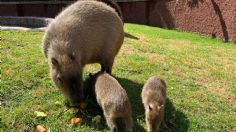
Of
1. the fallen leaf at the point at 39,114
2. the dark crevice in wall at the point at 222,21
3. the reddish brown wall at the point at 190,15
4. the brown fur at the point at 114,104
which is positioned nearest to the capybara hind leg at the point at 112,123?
the brown fur at the point at 114,104

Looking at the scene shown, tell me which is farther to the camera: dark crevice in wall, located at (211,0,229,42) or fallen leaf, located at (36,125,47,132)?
dark crevice in wall, located at (211,0,229,42)

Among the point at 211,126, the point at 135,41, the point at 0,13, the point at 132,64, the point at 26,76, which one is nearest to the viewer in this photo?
the point at 211,126

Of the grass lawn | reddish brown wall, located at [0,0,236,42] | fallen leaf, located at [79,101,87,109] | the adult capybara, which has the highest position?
the adult capybara

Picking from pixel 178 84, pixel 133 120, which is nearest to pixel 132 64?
pixel 178 84

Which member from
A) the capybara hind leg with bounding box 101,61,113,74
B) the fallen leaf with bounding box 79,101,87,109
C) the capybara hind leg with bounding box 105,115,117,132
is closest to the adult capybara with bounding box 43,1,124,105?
the capybara hind leg with bounding box 101,61,113,74

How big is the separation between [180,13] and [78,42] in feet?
A: 34.7

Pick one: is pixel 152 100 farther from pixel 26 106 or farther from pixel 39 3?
pixel 39 3

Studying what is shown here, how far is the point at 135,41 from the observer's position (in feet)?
38.0

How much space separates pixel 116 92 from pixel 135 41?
5.72 m

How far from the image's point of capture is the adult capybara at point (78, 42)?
6246mm

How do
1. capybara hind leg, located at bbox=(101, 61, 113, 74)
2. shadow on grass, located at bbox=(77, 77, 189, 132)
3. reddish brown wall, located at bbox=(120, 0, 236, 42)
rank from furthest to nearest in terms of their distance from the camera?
reddish brown wall, located at bbox=(120, 0, 236, 42) → capybara hind leg, located at bbox=(101, 61, 113, 74) → shadow on grass, located at bbox=(77, 77, 189, 132)

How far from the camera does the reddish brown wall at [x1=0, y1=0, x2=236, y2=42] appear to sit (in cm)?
1485

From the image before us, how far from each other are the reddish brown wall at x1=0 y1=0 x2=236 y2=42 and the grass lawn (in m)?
4.01

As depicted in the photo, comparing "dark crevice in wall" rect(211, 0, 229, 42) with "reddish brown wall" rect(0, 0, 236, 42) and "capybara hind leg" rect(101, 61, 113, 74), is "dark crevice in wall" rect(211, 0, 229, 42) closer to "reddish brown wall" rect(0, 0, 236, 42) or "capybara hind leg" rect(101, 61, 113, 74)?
"reddish brown wall" rect(0, 0, 236, 42)
